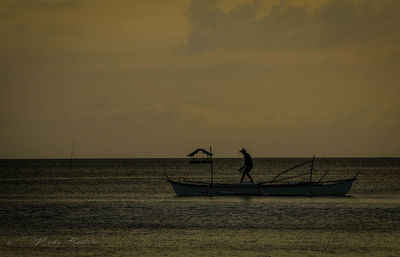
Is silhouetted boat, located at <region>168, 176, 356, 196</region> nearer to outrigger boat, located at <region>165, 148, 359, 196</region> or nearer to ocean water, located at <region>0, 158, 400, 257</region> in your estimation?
outrigger boat, located at <region>165, 148, 359, 196</region>

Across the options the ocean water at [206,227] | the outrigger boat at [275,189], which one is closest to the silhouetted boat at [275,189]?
the outrigger boat at [275,189]

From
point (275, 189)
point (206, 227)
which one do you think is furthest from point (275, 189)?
point (206, 227)

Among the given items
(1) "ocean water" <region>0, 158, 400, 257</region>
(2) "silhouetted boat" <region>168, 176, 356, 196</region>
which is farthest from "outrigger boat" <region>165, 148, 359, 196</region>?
(1) "ocean water" <region>0, 158, 400, 257</region>

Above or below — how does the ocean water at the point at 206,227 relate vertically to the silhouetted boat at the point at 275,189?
below

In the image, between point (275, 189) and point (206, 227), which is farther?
point (275, 189)

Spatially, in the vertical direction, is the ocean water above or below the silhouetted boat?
below

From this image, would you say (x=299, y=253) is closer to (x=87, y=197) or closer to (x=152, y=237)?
(x=152, y=237)

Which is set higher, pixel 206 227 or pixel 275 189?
pixel 275 189

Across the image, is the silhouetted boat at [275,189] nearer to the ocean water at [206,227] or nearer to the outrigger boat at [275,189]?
the outrigger boat at [275,189]

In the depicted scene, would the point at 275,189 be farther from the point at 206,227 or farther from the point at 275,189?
the point at 206,227

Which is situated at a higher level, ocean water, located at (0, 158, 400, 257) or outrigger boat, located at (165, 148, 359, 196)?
outrigger boat, located at (165, 148, 359, 196)

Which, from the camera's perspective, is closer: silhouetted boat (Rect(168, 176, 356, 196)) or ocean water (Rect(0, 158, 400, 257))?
ocean water (Rect(0, 158, 400, 257))

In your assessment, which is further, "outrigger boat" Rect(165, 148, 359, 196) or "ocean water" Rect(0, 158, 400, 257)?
"outrigger boat" Rect(165, 148, 359, 196)

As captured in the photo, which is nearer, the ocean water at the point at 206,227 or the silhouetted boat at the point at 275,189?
the ocean water at the point at 206,227
